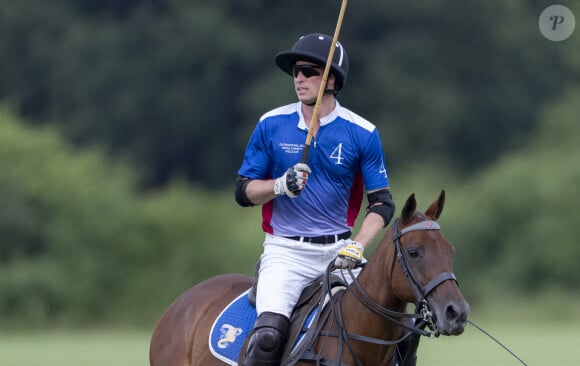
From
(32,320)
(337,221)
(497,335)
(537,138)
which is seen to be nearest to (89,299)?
(32,320)

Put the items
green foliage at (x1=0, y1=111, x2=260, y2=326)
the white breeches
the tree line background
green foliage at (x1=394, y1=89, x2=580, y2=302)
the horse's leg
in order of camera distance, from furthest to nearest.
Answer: the tree line background, green foliage at (x1=394, y1=89, x2=580, y2=302), green foliage at (x1=0, y1=111, x2=260, y2=326), the horse's leg, the white breeches

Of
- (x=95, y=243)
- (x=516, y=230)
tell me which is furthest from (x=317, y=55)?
(x=516, y=230)

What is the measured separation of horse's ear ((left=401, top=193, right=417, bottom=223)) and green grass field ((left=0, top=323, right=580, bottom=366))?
966 cm

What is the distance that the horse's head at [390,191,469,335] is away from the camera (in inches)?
233

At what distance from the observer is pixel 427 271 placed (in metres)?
6.09

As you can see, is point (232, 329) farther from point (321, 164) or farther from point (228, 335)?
point (321, 164)

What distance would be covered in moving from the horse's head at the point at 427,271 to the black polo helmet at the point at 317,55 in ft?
3.72

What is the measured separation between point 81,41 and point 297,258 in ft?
117

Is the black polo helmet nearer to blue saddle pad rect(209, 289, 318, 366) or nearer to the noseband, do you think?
the noseband

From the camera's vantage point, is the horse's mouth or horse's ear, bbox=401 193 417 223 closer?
the horse's mouth

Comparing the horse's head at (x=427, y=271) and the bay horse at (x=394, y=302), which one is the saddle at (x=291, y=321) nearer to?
the bay horse at (x=394, y=302)

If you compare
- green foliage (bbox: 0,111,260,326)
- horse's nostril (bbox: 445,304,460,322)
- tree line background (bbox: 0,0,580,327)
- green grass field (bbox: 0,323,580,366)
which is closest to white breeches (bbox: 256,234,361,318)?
horse's nostril (bbox: 445,304,460,322)

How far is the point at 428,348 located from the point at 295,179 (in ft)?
41.8

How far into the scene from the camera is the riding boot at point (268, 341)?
6.68m
